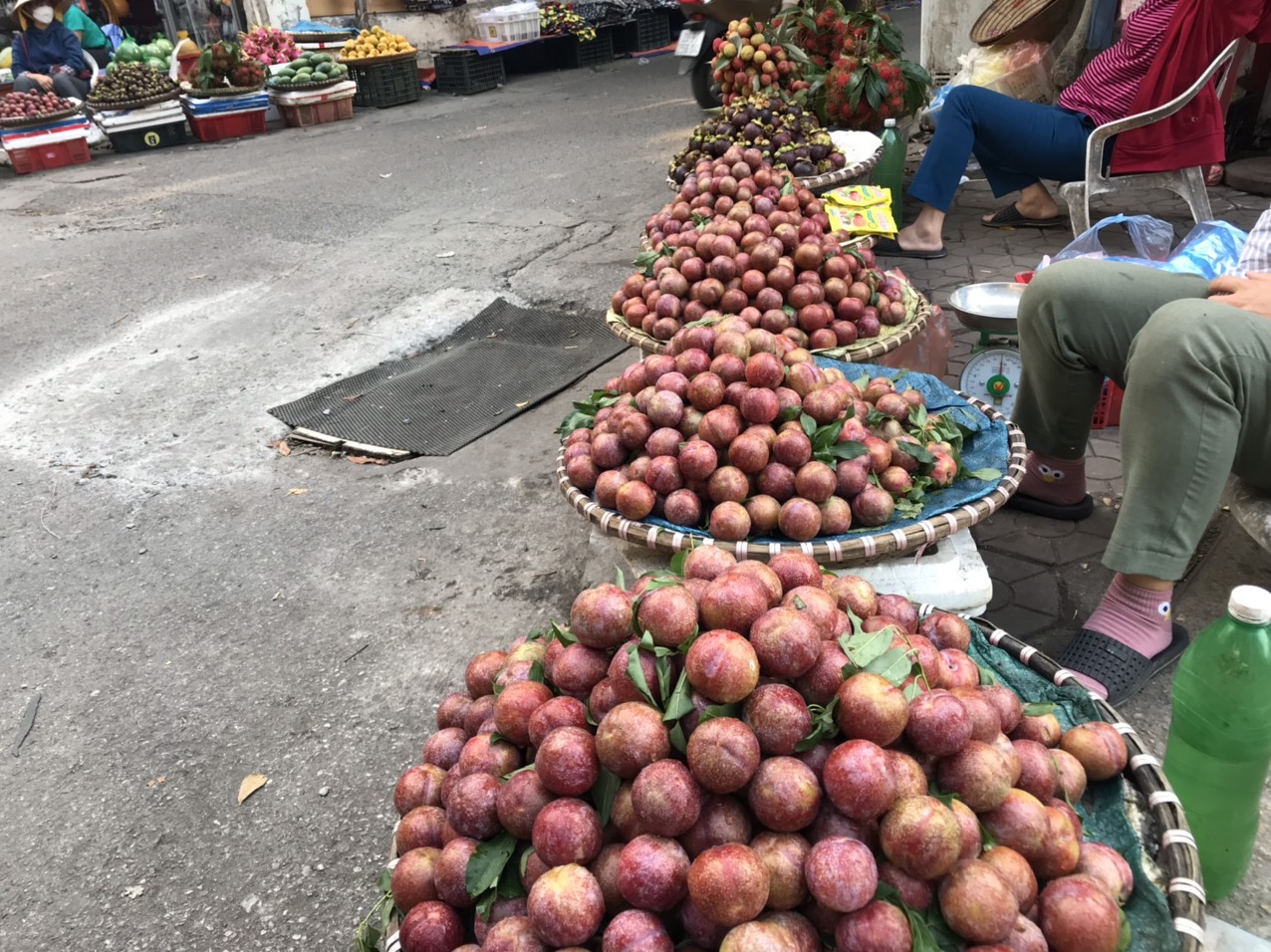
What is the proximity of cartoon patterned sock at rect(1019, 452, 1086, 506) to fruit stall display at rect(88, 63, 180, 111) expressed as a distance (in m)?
11.5

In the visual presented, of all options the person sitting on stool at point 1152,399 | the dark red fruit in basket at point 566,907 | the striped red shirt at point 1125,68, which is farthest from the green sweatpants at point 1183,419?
the striped red shirt at point 1125,68

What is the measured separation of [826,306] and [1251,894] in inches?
74.6

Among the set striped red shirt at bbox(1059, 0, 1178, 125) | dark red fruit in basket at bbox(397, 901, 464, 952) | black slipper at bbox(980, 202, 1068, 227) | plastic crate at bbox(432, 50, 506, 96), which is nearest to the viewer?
dark red fruit in basket at bbox(397, 901, 464, 952)

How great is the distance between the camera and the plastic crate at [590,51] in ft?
47.4

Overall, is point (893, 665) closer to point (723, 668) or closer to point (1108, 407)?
point (723, 668)

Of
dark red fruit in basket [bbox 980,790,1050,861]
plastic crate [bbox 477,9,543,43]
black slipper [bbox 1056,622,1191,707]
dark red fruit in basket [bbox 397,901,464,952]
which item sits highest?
plastic crate [bbox 477,9,543,43]

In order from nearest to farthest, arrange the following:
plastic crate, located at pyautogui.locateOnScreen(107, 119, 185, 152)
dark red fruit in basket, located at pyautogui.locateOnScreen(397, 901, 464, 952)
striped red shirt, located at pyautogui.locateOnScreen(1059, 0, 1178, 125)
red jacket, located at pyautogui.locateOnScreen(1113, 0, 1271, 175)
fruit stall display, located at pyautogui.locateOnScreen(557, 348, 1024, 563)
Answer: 1. dark red fruit in basket, located at pyautogui.locateOnScreen(397, 901, 464, 952)
2. fruit stall display, located at pyautogui.locateOnScreen(557, 348, 1024, 563)
3. red jacket, located at pyautogui.locateOnScreen(1113, 0, 1271, 175)
4. striped red shirt, located at pyautogui.locateOnScreen(1059, 0, 1178, 125)
5. plastic crate, located at pyautogui.locateOnScreen(107, 119, 185, 152)

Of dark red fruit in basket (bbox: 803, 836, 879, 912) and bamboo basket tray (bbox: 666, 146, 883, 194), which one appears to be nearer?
dark red fruit in basket (bbox: 803, 836, 879, 912)

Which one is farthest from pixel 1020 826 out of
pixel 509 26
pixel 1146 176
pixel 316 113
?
pixel 509 26

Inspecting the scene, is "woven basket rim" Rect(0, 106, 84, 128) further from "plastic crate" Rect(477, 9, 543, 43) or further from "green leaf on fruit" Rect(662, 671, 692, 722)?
"green leaf on fruit" Rect(662, 671, 692, 722)

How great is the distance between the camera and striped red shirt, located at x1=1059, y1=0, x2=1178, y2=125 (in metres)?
4.34

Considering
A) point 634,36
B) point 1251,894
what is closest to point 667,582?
point 1251,894

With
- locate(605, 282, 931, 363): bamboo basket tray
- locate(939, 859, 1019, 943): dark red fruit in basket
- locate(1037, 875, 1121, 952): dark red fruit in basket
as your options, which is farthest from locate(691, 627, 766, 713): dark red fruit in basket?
locate(605, 282, 931, 363): bamboo basket tray

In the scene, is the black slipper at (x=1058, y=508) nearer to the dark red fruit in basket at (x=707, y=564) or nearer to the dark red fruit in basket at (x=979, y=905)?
the dark red fruit in basket at (x=707, y=564)
